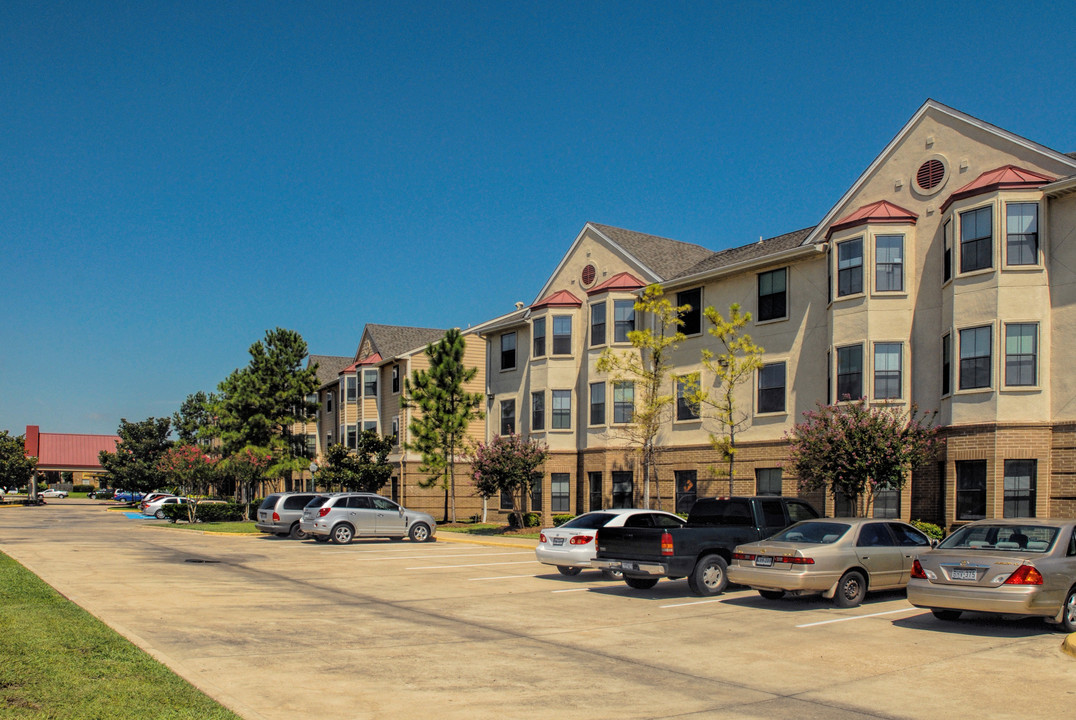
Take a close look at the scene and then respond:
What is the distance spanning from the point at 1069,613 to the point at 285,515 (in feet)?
91.6

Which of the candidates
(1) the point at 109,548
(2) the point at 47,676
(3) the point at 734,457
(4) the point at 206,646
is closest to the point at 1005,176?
(3) the point at 734,457

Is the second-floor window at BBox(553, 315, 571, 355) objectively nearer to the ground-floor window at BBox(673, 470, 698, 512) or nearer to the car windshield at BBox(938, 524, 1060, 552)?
the ground-floor window at BBox(673, 470, 698, 512)

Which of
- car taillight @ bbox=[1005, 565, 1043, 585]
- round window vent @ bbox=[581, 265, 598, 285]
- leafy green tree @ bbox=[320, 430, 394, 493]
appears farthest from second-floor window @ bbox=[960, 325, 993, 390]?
leafy green tree @ bbox=[320, 430, 394, 493]

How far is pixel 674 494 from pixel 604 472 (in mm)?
3654

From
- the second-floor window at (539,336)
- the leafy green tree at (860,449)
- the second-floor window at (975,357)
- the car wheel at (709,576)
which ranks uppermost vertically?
the second-floor window at (539,336)

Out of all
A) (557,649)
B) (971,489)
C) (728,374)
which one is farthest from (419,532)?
(557,649)

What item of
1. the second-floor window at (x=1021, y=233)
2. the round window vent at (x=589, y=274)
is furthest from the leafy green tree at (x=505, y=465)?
the second-floor window at (x=1021, y=233)

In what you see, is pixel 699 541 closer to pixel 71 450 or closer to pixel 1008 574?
pixel 1008 574

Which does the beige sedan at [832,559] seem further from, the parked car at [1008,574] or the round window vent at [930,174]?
the round window vent at [930,174]

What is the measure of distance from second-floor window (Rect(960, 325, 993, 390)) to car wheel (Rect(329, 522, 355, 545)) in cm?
1900

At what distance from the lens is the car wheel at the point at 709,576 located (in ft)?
53.9

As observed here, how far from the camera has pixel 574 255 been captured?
130ft

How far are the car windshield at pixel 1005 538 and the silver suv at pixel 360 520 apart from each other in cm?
2079

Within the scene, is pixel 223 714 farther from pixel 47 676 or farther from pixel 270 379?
pixel 270 379
